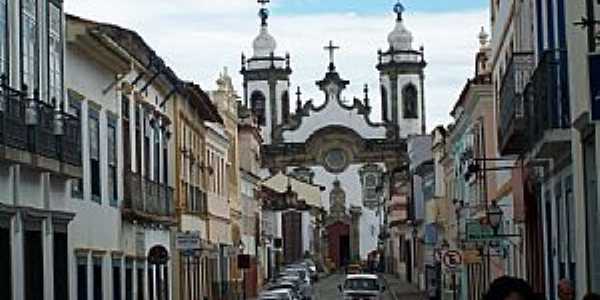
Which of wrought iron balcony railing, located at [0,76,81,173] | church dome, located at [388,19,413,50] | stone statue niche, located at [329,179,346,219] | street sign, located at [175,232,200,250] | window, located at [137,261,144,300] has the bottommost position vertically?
window, located at [137,261,144,300]

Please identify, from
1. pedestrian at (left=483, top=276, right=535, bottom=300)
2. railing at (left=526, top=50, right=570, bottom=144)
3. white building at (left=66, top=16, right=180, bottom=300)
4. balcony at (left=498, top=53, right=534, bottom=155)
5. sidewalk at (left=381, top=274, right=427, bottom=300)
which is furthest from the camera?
sidewalk at (left=381, top=274, right=427, bottom=300)

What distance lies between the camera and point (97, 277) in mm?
30516

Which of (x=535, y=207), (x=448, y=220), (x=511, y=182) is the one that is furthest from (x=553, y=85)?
(x=448, y=220)

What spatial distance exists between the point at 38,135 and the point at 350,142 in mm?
108984

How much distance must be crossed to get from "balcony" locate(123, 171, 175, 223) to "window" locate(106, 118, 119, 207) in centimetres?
92

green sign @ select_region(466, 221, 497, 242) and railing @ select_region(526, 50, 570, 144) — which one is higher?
railing @ select_region(526, 50, 570, 144)

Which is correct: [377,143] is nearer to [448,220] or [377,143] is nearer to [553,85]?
[448,220]

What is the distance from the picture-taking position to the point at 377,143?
427 ft

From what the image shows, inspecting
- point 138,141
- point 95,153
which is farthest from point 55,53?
point 138,141

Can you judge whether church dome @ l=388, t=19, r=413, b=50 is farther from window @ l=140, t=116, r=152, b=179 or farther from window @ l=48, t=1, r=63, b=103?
window @ l=48, t=1, r=63, b=103

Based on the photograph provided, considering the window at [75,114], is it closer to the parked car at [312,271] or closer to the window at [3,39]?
the window at [3,39]

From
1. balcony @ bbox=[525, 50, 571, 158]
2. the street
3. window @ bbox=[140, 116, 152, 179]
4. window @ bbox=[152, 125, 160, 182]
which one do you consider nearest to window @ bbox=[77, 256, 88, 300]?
window @ bbox=[140, 116, 152, 179]

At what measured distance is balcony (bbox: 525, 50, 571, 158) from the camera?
19953mm

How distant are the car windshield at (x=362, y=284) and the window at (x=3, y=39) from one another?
31248 mm
